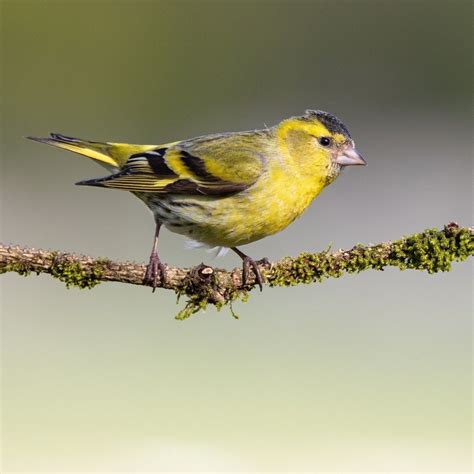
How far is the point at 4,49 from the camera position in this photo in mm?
10219

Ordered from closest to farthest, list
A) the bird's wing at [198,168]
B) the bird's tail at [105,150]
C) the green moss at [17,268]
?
the green moss at [17,268] < the bird's wing at [198,168] < the bird's tail at [105,150]

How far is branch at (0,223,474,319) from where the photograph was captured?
10.7ft

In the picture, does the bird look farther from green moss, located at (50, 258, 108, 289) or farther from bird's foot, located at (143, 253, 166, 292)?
green moss, located at (50, 258, 108, 289)

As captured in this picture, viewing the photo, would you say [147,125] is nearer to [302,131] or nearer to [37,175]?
[37,175]

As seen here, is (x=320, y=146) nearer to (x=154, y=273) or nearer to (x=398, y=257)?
(x=398, y=257)

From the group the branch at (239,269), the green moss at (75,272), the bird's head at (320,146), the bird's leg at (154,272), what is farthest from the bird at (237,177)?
the green moss at (75,272)

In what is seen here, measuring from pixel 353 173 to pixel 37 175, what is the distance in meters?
3.65

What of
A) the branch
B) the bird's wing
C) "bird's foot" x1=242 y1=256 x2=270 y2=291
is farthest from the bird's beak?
the branch

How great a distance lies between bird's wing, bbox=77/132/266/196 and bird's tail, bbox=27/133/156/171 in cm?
15

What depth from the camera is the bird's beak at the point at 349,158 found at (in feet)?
14.6

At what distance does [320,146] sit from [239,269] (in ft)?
4.13

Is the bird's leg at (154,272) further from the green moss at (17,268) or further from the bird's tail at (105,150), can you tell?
the bird's tail at (105,150)

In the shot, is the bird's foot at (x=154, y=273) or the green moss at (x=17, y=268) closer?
the green moss at (x=17, y=268)

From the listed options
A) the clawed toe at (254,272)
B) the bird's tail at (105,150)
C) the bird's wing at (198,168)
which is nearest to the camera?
the clawed toe at (254,272)
